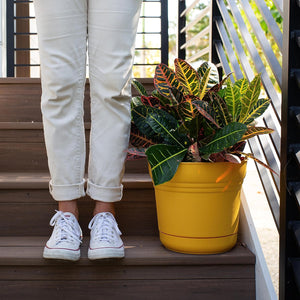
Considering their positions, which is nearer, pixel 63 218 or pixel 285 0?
pixel 285 0

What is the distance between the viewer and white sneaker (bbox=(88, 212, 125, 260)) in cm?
112

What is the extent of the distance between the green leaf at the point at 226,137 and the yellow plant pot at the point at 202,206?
0.06 meters

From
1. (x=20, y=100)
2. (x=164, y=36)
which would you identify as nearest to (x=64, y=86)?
(x=20, y=100)

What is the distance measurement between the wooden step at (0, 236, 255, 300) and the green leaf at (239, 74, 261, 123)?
40 cm

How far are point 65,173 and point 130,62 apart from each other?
0.37m

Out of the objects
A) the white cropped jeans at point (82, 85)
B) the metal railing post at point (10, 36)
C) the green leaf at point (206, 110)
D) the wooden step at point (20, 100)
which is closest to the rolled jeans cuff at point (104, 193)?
the white cropped jeans at point (82, 85)

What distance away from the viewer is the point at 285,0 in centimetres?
105

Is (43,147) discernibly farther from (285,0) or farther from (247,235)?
(285,0)

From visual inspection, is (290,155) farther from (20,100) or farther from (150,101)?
(20,100)

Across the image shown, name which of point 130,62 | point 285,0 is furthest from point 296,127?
point 130,62

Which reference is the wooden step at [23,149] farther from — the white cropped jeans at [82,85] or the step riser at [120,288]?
the step riser at [120,288]

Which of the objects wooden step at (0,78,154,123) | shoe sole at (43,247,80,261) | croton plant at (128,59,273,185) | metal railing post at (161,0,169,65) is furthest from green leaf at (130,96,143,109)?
metal railing post at (161,0,169,65)

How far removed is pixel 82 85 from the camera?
1.23 metres

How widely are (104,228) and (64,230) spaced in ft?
0.36
